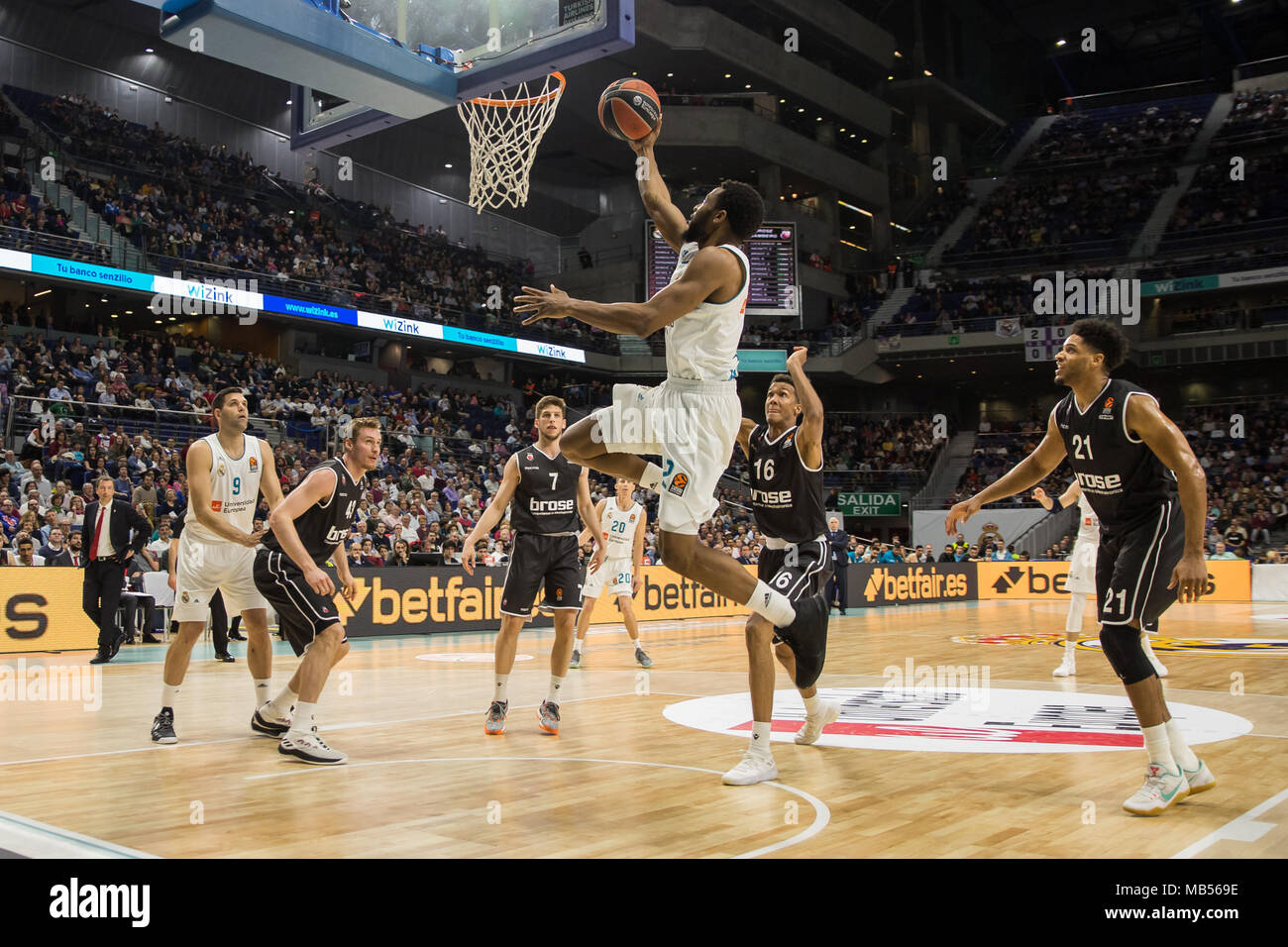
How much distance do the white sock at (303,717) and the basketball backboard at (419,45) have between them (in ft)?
23.2

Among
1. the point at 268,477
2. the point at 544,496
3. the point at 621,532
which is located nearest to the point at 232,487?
the point at 268,477

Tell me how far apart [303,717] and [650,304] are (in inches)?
116

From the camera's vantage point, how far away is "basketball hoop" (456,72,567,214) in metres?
12.8

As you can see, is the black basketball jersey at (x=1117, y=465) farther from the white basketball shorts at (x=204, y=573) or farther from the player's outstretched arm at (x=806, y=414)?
the white basketball shorts at (x=204, y=573)

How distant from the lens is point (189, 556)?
6.20m

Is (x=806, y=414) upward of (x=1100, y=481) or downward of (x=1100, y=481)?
upward

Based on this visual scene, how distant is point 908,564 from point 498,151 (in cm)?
1528

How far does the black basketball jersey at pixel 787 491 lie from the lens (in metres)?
5.80

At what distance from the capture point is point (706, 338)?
4.75 meters

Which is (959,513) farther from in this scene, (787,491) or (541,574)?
(541,574)

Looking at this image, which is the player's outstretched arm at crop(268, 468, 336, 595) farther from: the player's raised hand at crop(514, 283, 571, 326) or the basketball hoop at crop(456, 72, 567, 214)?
the basketball hoop at crop(456, 72, 567, 214)

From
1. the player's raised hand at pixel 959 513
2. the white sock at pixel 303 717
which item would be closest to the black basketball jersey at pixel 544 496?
the white sock at pixel 303 717

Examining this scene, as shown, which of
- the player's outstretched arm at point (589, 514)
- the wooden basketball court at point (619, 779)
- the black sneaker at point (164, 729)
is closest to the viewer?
the wooden basketball court at point (619, 779)

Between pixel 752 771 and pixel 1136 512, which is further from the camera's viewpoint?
pixel 752 771
